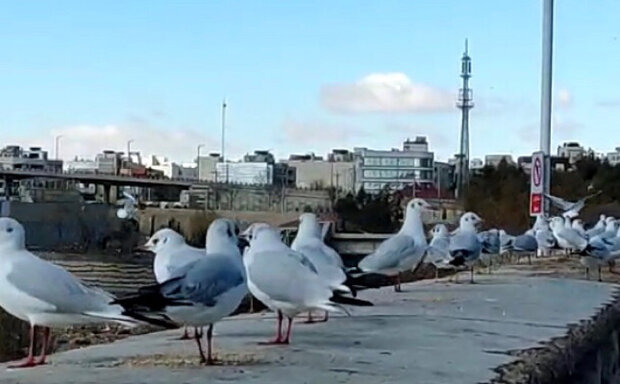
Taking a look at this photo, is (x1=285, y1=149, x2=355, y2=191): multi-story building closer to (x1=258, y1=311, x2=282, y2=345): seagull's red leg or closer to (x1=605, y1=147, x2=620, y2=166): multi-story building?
(x1=605, y1=147, x2=620, y2=166): multi-story building

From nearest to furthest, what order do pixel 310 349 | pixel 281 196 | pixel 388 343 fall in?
pixel 310 349
pixel 388 343
pixel 281 196

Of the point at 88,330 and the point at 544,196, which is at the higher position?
the point at 544,196

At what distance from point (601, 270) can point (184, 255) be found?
14906mm

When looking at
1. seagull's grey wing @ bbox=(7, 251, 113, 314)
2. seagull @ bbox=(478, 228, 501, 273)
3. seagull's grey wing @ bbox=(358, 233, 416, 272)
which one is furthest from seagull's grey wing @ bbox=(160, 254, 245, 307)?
seagull @ bbox=(478, 228, 501, 273)

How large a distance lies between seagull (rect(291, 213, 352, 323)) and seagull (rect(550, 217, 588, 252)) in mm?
10720

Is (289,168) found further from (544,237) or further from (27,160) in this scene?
(544,237)

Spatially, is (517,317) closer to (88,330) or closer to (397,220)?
(88,330)

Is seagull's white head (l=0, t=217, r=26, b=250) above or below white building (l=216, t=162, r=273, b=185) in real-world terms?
below

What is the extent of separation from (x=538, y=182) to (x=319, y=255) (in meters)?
16.1

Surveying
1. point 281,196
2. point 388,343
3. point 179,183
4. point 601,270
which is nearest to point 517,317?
point 388,343

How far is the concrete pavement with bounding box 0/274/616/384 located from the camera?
9.06 meters

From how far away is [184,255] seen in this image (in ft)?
36.9

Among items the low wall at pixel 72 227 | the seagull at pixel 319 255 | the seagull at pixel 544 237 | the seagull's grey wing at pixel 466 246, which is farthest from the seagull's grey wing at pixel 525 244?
the low wall at pixel 72 227

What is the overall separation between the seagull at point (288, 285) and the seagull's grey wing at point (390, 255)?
5.48m
